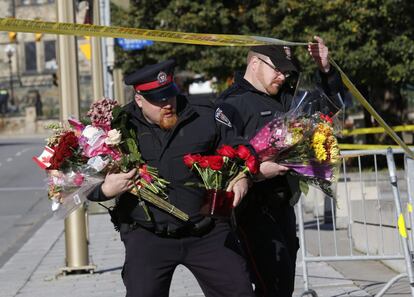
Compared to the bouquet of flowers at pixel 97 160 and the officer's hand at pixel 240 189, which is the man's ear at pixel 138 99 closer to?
the bouquet of flowers at pixel 97 160

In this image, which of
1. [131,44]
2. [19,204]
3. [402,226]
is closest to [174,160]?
[402,226]

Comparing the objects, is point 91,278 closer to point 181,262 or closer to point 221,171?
point 181,262

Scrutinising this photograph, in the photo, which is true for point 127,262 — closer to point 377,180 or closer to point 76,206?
point 76,206

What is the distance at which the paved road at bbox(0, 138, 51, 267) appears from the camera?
13.7 metres

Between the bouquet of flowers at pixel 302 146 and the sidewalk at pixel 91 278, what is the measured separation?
2.76m

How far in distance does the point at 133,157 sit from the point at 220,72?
1699 centimetres

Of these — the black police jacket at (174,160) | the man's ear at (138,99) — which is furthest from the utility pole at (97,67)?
the black police jacket at (174,160)

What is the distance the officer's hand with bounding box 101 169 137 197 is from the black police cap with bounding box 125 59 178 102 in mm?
410

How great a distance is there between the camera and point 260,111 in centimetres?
568

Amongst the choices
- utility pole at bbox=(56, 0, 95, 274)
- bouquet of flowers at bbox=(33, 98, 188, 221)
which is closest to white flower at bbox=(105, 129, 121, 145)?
bouquet of flowers at bbox=(33, 98, 188, 221)

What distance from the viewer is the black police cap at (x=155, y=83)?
5.04 m

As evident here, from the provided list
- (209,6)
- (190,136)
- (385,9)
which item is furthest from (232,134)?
(209,6)

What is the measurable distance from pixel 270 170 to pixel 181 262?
2.45 ft

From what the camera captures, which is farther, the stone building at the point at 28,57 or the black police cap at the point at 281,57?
the stone building at the point at 28,57
